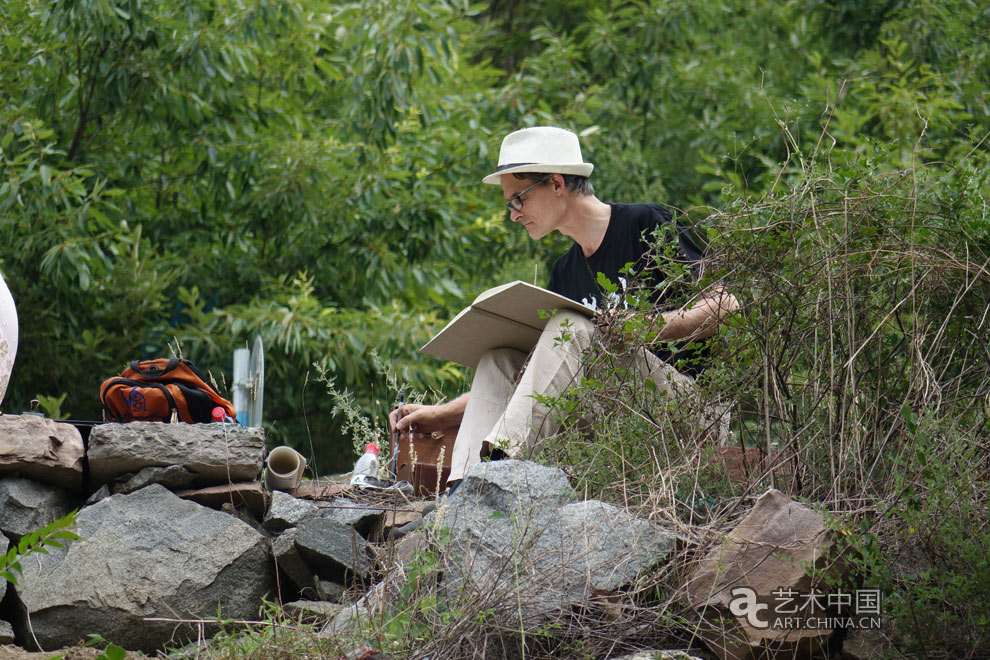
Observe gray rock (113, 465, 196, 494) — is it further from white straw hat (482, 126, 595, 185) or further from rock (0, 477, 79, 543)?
white straw hat (482, 126, 595, 185)

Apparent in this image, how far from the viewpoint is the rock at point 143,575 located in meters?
3.53

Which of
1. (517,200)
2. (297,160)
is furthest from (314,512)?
(297,160)

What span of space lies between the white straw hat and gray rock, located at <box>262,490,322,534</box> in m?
1.54

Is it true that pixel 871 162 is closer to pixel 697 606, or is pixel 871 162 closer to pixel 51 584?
pixel 697 606

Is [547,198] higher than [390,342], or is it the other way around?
[547,198]

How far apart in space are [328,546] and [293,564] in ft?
0.59

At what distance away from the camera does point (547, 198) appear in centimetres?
452

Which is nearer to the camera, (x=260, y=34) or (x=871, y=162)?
(x=871, y=162)

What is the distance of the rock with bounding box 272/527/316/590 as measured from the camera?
12.2 ft

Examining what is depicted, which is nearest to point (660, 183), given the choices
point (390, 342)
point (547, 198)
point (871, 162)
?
point (390, 342)

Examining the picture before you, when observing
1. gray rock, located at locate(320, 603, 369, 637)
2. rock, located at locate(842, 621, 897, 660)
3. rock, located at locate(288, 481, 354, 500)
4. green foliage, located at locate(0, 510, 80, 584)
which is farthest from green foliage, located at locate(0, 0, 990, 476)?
green foliage, located at locate(0, 510, 80, 584)

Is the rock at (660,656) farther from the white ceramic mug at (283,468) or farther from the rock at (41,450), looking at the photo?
the rock at (41,450)

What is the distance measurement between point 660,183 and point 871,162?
6646mm

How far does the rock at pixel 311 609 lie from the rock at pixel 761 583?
43.7 inches
